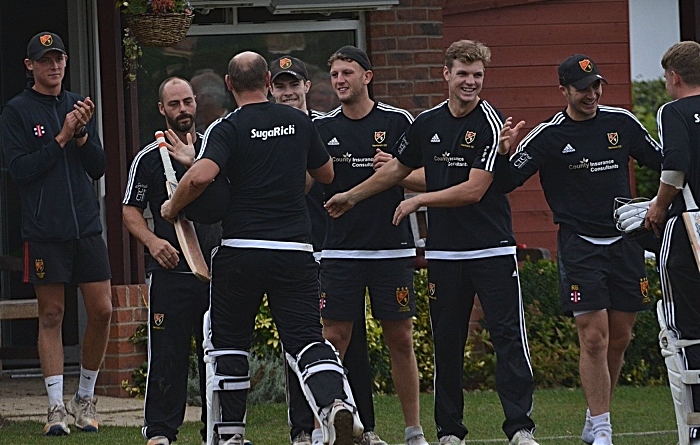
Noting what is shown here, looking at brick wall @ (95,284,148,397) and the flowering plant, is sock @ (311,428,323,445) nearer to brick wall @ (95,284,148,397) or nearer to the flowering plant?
brick wall @ (95,284,148,397)

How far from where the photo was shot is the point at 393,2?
10.4 m

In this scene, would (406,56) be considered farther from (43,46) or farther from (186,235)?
(186,235)

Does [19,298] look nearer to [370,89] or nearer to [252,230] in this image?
[370,89]

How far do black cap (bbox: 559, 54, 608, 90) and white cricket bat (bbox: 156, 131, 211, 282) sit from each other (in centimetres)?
232

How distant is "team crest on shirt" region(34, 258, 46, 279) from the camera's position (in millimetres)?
8078

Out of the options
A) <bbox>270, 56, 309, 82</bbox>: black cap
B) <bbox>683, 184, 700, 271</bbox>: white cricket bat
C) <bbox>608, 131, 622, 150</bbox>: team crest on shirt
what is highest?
<bbox>270, 56, 309, 82</bbox>: black cap

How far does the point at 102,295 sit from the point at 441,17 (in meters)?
4.28

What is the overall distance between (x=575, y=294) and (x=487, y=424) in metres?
1.47

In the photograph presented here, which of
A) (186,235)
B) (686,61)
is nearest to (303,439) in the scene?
(186,235)

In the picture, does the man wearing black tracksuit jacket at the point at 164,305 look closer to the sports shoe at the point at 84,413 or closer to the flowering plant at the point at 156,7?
the sports shoe at the point at 84,413

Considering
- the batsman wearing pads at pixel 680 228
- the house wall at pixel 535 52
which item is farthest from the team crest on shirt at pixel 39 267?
the house wall at pixel 535 52

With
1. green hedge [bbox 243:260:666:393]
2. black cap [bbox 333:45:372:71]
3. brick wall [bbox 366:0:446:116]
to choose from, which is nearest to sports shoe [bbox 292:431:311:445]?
black cap [bbox 333:45:372:71]

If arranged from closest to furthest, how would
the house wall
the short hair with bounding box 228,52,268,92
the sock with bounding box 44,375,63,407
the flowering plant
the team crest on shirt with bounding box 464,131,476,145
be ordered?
the short hair with bounding box 228,52,268,92 < the team crest on shirt with bounding box 464,131,476,145 < the sock with bounding box 44,375,63,407 < the flowering plant < the house wall

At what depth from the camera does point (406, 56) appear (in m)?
10.9
